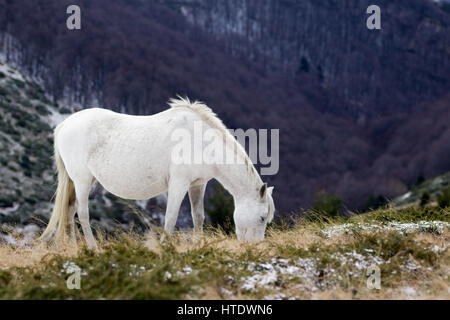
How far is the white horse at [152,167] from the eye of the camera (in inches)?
320

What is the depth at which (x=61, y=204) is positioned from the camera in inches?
359

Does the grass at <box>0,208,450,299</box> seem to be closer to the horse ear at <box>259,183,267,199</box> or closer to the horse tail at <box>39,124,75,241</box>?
the horse ear at <box>259,183,267,199</box>

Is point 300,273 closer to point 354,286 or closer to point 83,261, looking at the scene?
point 354,286

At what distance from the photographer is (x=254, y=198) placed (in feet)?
26.9

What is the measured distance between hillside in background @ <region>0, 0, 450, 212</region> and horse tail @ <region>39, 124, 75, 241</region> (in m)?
39.1

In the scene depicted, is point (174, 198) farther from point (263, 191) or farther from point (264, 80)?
point (264, 80)

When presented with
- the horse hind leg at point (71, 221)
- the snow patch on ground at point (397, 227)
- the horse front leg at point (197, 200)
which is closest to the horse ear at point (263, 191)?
the horse front leg at point (197, 200)

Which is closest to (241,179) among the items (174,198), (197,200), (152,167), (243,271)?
(197,200)

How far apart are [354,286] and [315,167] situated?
123 metres

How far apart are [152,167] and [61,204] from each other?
2.13 meters

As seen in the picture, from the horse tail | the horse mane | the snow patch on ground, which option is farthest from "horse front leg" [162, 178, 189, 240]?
the snow patch on ground

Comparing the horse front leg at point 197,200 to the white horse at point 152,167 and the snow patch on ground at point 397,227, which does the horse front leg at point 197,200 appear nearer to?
the white horse at point 152,167

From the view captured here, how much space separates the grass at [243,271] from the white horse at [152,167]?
756 millimetres

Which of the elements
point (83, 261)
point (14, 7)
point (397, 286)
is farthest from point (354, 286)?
point (14, 7)
